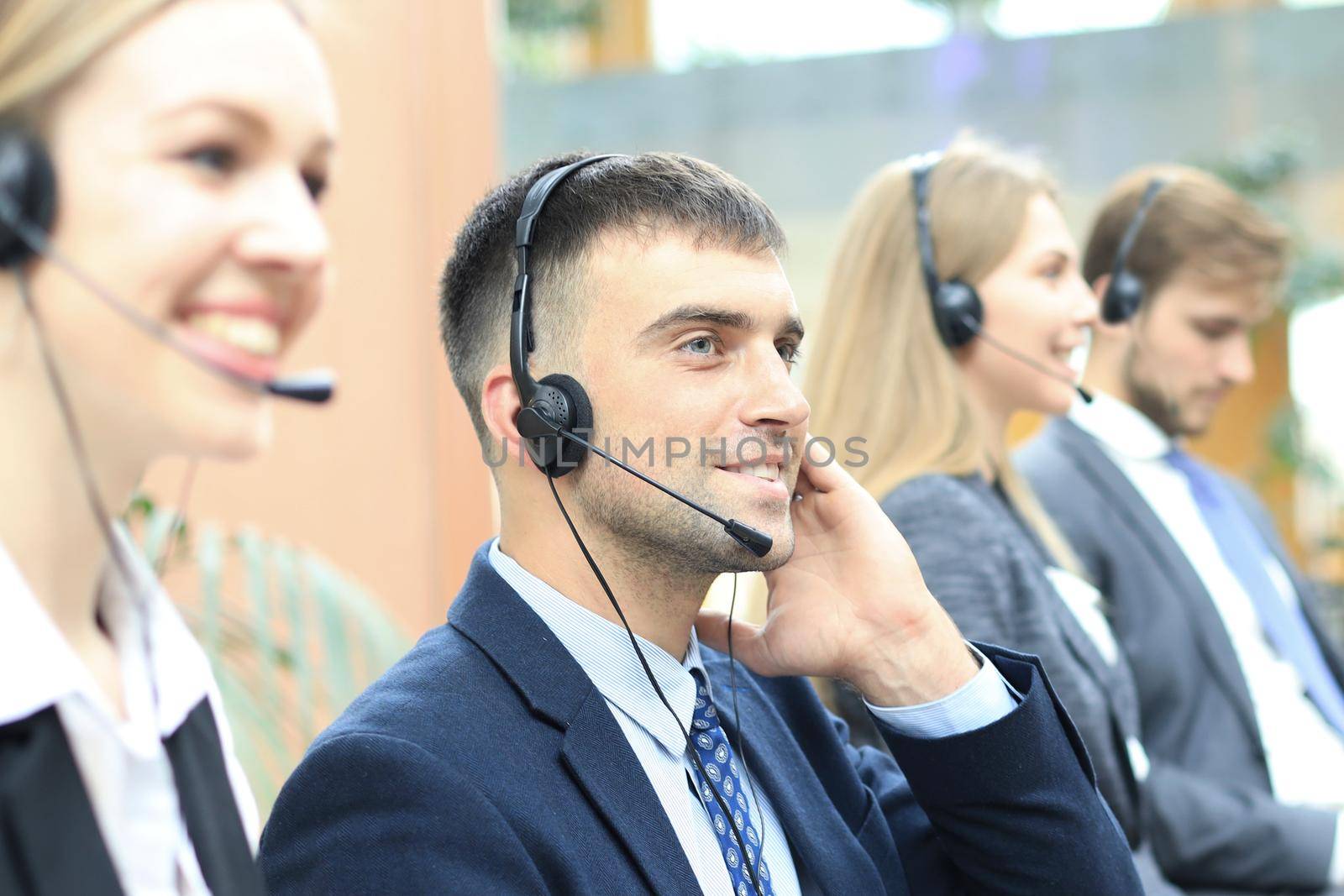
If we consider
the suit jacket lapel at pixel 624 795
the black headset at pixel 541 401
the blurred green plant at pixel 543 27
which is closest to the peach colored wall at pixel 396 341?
the black headset at pixel 541 401

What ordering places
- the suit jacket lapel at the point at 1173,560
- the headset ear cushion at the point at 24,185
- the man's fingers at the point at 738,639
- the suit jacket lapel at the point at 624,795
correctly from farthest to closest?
1. the suit jacket lapel at the point at 1173,560
2. the man's fingers at the point at 738,639
3. the suit jacket lapel at the point at 624,795
4. the headset ear cushion at the point at 24,185

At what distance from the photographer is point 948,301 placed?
188 cm

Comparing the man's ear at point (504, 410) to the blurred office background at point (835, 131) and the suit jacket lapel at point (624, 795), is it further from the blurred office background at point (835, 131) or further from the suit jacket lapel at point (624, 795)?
the blurred office background at point (835, 131)

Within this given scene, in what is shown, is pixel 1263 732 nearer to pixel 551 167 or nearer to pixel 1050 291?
pixel 1050 291

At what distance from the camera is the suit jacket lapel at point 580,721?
1.07m

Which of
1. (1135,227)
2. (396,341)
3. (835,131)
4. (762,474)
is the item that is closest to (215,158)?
(762,474)

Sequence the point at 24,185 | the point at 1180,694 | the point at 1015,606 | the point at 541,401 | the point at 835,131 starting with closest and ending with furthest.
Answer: the point at 24,185 → the point at 541,401 → the point at 1015,606 → the point at 1180,694 → the point at 835,131

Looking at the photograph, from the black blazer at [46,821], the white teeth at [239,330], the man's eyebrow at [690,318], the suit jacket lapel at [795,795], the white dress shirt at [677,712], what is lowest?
the suit jacket lapel at [795,795]

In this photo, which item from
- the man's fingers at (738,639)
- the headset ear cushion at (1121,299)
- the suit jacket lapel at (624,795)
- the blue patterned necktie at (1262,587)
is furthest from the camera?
the headset ear cushion at (1121,299)

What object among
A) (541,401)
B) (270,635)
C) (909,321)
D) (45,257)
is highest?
(45,257)

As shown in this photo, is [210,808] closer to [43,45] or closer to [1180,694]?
[43,45]

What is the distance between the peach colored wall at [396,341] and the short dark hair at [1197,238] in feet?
4.82

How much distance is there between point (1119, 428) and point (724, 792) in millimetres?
1461

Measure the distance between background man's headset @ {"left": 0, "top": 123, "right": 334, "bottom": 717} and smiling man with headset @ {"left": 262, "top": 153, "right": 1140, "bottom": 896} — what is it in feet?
1.55
